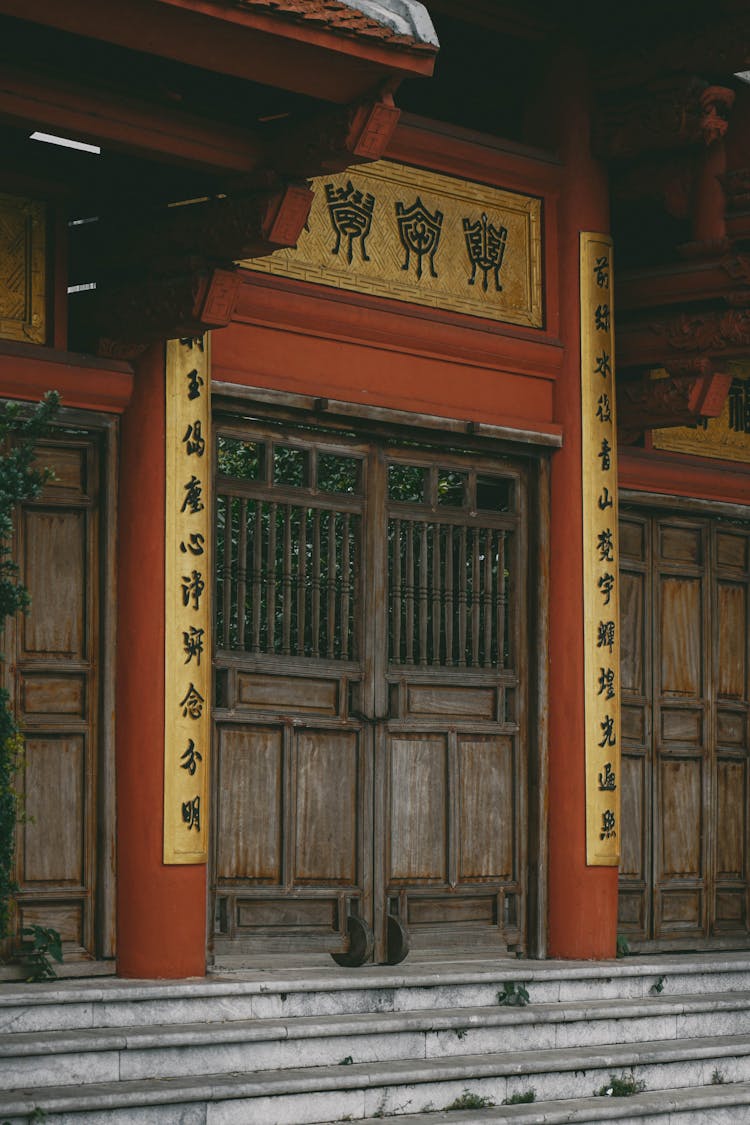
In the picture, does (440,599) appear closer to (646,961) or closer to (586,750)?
(586,750)

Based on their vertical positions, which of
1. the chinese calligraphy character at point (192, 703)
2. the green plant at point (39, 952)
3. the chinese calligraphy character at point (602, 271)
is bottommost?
the green plant at point (39, 952)

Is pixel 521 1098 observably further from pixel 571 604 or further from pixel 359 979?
pixel 571 604

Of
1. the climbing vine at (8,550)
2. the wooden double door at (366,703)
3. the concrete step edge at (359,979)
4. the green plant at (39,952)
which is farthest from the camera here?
the wooden double door at (366,703)

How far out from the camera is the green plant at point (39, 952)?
312 inches

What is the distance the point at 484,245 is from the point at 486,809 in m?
2.68

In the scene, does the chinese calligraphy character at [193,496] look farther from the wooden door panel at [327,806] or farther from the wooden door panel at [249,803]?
the wooden door panel at [327,806]

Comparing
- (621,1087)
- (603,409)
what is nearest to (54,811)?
(621,1087)

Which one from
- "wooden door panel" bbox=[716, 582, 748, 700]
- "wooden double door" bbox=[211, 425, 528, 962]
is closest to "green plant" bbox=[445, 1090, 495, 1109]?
"wooden double door" bbox=[211, 425, 528, 962]

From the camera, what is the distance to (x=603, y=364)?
10133 mm

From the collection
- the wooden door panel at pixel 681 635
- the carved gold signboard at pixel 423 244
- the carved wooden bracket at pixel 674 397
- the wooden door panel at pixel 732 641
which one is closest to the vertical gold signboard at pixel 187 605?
the carved gold signboard at pixel 423 244

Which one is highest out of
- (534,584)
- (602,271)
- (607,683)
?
(602,271)

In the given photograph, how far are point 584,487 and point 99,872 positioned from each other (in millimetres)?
3161

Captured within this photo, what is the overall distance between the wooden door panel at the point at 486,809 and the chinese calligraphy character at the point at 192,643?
185cm

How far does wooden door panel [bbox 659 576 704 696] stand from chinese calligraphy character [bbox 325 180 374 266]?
2.74 meters
